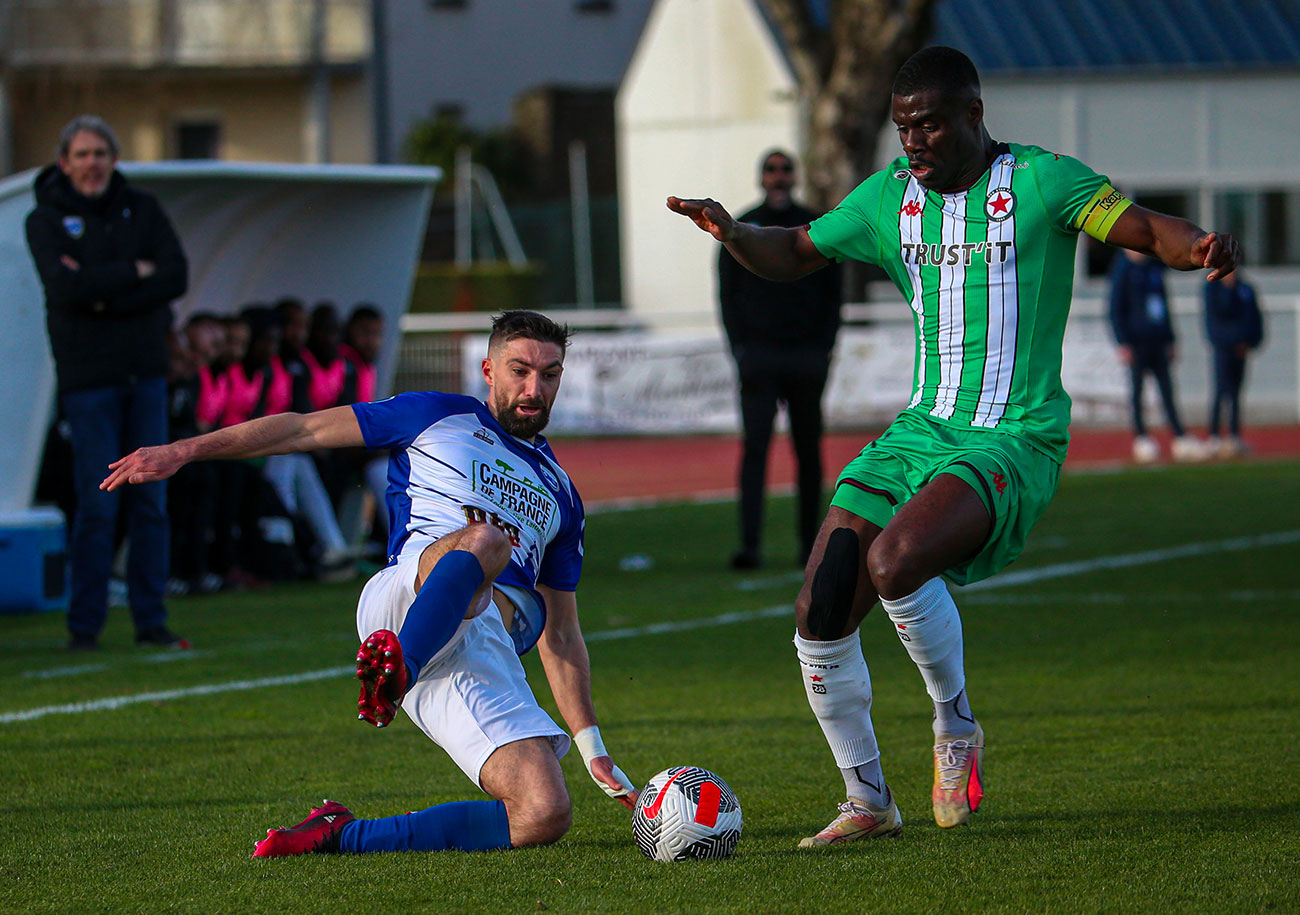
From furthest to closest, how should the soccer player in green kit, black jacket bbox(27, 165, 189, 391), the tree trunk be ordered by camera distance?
the tree trunk
black jacket bbox(27, 165, 189, 391)
the soccer player in green kit

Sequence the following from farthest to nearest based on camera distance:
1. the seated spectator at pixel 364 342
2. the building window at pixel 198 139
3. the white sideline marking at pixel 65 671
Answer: the building window at pixel 198 139 < the seated spectator at pixel 364 342 < the white sideline marking at pixel 65 671

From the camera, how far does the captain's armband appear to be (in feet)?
15.4

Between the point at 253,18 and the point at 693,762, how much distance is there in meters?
29.8

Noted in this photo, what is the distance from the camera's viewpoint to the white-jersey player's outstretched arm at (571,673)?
478 cm

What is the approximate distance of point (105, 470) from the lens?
Answer: 26.6 ft

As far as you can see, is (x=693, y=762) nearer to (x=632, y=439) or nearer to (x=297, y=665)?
(x=297, y=665)

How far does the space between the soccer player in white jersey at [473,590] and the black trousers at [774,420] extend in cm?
568

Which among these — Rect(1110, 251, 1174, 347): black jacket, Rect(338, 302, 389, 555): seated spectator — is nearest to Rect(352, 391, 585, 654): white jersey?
Rect(338, 302, 389, 555): seated spectator

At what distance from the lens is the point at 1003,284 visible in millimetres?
4844

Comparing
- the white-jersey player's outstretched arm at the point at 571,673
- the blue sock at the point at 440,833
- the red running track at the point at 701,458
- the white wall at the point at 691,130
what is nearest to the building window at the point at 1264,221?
the red running track at the point at 701,458

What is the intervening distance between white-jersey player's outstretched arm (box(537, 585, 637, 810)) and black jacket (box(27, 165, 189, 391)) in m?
3.89

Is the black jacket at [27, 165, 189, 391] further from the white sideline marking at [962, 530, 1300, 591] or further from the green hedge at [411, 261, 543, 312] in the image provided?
the green hedge at [411, 261, 543, 312]

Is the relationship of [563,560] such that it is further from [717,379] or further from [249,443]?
[717,379]

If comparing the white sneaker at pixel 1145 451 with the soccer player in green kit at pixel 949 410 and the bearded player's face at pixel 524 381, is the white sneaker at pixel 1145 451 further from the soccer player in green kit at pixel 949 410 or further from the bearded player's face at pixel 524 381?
the bearded player's face at pixel 524 381
